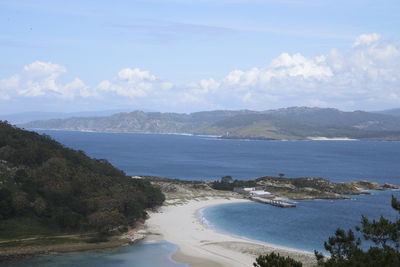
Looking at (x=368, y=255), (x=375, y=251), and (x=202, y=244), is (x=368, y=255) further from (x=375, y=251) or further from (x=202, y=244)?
(x=202, y=244)

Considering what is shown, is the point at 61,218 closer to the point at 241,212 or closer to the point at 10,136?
the point at 10,136

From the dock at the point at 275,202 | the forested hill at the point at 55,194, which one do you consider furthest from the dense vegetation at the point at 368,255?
the dock at the point at 275,202

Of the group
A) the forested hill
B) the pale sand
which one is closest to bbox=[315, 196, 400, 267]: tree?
the pale sand

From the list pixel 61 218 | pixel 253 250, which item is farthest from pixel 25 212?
pixel 253 250

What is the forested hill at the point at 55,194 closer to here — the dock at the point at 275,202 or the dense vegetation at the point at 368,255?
the dock at the point at 275,202

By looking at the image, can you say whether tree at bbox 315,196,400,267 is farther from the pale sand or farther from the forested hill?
the forested hill

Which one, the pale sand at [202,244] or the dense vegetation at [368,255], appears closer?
the dense vegetation at [368,255]

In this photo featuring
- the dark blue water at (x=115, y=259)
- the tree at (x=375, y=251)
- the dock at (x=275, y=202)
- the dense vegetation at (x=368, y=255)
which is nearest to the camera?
the dense vegetation at (x=368, y=255)
